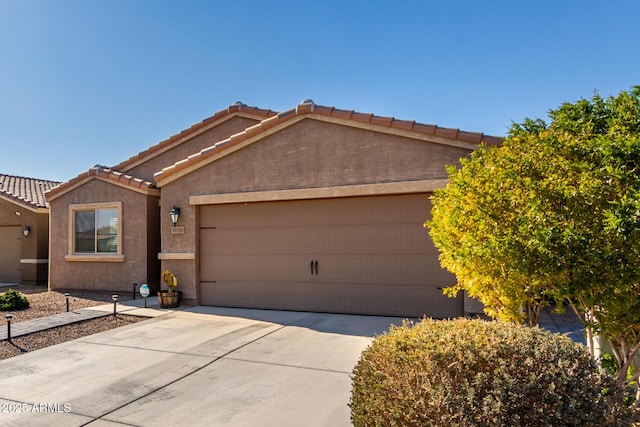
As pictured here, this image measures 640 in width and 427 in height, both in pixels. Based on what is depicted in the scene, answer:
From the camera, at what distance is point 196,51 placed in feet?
35.9

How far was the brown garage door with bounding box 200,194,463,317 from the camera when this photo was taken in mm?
7902

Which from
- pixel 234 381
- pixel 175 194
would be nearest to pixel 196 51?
pixel 175 194

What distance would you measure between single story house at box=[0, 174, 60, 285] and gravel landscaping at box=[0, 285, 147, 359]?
2704 mm

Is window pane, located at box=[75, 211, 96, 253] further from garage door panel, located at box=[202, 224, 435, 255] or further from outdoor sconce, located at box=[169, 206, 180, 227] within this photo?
garage door panel, located at box=[202, 224, 435, 255]

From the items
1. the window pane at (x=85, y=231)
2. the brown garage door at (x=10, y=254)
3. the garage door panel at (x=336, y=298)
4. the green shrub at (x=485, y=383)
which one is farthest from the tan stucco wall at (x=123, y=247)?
the green shrub at (x=485, y=383)

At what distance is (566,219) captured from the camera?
313cm

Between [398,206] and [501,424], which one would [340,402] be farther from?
[398,206]

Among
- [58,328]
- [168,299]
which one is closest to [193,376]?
[58,328]

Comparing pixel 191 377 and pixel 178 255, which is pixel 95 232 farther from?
→ pixel 191 377

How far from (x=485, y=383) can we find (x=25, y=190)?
69.2 feet

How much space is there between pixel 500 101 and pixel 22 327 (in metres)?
11.2

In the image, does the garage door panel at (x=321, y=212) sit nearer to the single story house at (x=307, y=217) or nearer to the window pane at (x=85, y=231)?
the single story house at (x=307, y=217)

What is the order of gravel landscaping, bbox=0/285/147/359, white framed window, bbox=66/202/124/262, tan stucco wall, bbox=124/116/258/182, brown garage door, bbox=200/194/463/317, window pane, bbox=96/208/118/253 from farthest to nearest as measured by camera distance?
tan stucco wall, bbox=124/116/258/182 < window pane, bbox=96/208/118/253 < white framed window, bbox=66/202/124/262 < brown garage door, bbox=200/194/463/317 < gravel landscaping, bbox=0/285/147/359

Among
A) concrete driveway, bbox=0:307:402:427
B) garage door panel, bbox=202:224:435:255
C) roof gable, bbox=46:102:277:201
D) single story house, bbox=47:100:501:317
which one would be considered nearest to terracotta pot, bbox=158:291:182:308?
single story house, bbox=47:100:501:317
